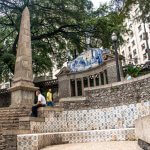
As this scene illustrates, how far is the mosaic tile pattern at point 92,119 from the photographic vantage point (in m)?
9.17

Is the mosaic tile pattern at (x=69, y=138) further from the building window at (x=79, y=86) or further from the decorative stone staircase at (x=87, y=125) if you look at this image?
the building window at (x=79, y=86)

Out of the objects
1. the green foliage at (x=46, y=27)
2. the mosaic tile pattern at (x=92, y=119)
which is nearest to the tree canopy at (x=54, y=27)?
the green foliage at (x=46, y=27)

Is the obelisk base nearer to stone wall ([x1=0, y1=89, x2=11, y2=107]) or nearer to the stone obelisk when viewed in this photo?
the stone obelisk

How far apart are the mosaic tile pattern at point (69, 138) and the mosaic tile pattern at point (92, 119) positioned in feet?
4.60

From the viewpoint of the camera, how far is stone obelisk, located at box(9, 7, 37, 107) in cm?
1259

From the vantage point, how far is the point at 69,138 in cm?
806

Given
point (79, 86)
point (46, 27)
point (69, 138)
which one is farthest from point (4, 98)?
point (69, 138)

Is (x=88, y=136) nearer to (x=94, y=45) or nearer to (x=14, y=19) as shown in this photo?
(x=94, y=45)

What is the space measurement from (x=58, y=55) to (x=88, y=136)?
18.5 m

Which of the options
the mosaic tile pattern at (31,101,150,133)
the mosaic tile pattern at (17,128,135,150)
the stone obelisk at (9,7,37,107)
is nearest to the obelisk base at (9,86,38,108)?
the stone obelisk at (9,7,37,107)

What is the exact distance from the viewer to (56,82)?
74.0 feet

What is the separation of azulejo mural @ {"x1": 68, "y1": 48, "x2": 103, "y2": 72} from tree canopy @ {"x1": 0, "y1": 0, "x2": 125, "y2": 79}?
139 inches

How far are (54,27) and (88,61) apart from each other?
7.35 meters

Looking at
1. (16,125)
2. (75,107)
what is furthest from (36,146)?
(75,107)
